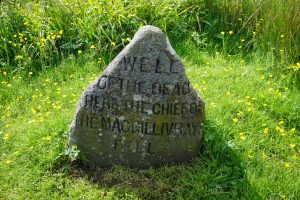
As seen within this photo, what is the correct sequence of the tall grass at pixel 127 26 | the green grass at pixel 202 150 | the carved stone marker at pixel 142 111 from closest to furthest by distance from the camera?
the carved stone marker at pixel 142 111, the green grass at pixel 202 150, the tall grass at pixel 127 26

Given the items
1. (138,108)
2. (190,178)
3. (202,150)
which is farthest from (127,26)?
(190,178)

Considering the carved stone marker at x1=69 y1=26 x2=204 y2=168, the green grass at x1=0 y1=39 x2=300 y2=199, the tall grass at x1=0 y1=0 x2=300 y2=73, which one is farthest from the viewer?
the tall grass at x1=0 y1=0 x2=300 y2=73

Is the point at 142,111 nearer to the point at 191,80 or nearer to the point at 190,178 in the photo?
the point at 190,178

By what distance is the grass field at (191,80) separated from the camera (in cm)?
361

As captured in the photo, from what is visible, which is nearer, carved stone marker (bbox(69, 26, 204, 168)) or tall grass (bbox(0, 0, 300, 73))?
carved stone marker (bbox(69, 26, 204, 168))

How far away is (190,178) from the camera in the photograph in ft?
11.9

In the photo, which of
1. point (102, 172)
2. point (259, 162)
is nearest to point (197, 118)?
point (259, 162)

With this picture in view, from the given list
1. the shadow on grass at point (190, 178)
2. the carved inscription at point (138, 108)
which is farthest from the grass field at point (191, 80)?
the carved inscription at point (138, 108)

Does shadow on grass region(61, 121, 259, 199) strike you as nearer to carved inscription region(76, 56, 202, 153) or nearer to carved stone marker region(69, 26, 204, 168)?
carved stone marker region(69, 26, 204, 168)

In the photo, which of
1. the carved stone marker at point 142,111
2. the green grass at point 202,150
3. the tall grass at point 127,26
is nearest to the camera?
the carved stone marker at point 142,111

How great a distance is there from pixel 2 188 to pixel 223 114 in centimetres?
222

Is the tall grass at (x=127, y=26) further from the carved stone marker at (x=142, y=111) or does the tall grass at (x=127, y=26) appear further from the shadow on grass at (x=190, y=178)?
the shadow on grass at (x=190, y=178)

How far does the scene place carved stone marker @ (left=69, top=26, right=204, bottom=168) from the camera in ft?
11.2

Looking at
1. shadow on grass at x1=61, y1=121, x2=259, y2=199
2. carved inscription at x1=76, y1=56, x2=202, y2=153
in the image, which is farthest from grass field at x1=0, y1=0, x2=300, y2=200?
carved inscription at x1=76, y1=56, x2=202, y2=153
